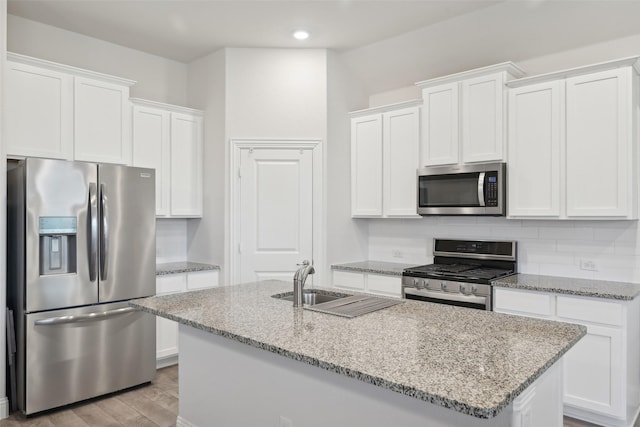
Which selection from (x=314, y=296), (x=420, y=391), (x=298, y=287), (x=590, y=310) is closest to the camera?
(x=420, y=391)

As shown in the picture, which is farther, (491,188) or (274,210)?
(274,210)

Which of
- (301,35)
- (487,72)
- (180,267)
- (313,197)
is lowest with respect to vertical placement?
(180,267)

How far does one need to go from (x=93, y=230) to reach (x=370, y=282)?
2.38m

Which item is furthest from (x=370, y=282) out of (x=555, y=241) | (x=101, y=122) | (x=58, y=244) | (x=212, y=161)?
(x=101, y=122)

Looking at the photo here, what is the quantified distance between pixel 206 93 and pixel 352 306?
3.15 metres

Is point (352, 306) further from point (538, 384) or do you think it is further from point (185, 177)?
point (185, 177)

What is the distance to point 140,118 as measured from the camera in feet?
13.5

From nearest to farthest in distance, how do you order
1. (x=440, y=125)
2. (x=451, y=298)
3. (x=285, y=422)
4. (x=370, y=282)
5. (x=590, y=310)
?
(x=285, y=422) < (x=590, y=310) < (x=451, y=298) < (x=440, y=125) < (x=370, y=282)

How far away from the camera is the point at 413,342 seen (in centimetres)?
172

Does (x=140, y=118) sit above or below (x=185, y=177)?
above

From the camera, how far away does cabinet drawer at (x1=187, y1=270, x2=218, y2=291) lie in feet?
13.7

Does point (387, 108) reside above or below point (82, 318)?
above

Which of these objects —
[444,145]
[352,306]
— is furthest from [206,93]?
[352,306]

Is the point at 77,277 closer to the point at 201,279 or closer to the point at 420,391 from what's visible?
the point at 201,279
